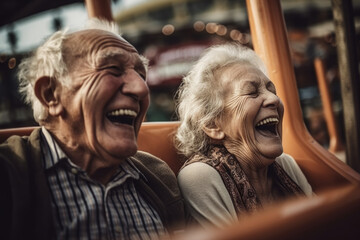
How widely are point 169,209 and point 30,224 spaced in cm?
45

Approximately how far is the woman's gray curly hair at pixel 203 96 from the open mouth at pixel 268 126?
0.58 ft

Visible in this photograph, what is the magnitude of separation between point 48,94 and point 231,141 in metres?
0.74

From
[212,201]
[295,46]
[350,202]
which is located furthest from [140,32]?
[350,202]

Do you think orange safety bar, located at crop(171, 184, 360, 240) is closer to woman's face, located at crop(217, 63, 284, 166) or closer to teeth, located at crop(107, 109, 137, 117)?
teeth, located at crop(107, 109, 137, 117)

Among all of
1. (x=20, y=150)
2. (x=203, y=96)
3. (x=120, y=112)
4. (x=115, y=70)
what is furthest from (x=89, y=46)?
(x=203, y=96)

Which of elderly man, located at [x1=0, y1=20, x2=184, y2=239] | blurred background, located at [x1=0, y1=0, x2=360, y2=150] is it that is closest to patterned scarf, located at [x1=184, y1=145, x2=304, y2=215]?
elderly man, located at [x1=0, y1=20, x2=184, y2=239]

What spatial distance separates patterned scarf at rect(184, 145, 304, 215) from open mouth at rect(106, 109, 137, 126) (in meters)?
0.37

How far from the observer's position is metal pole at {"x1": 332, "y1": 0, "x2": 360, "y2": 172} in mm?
2078

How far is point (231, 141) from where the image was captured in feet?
4.62

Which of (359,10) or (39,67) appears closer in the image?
(39,67)

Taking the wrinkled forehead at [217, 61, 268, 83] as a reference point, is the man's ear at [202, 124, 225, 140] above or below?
below

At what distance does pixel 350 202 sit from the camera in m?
0.49

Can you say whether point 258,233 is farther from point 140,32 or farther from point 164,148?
point 140,32

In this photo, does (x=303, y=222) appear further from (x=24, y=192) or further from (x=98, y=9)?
(x=98, y=9)
